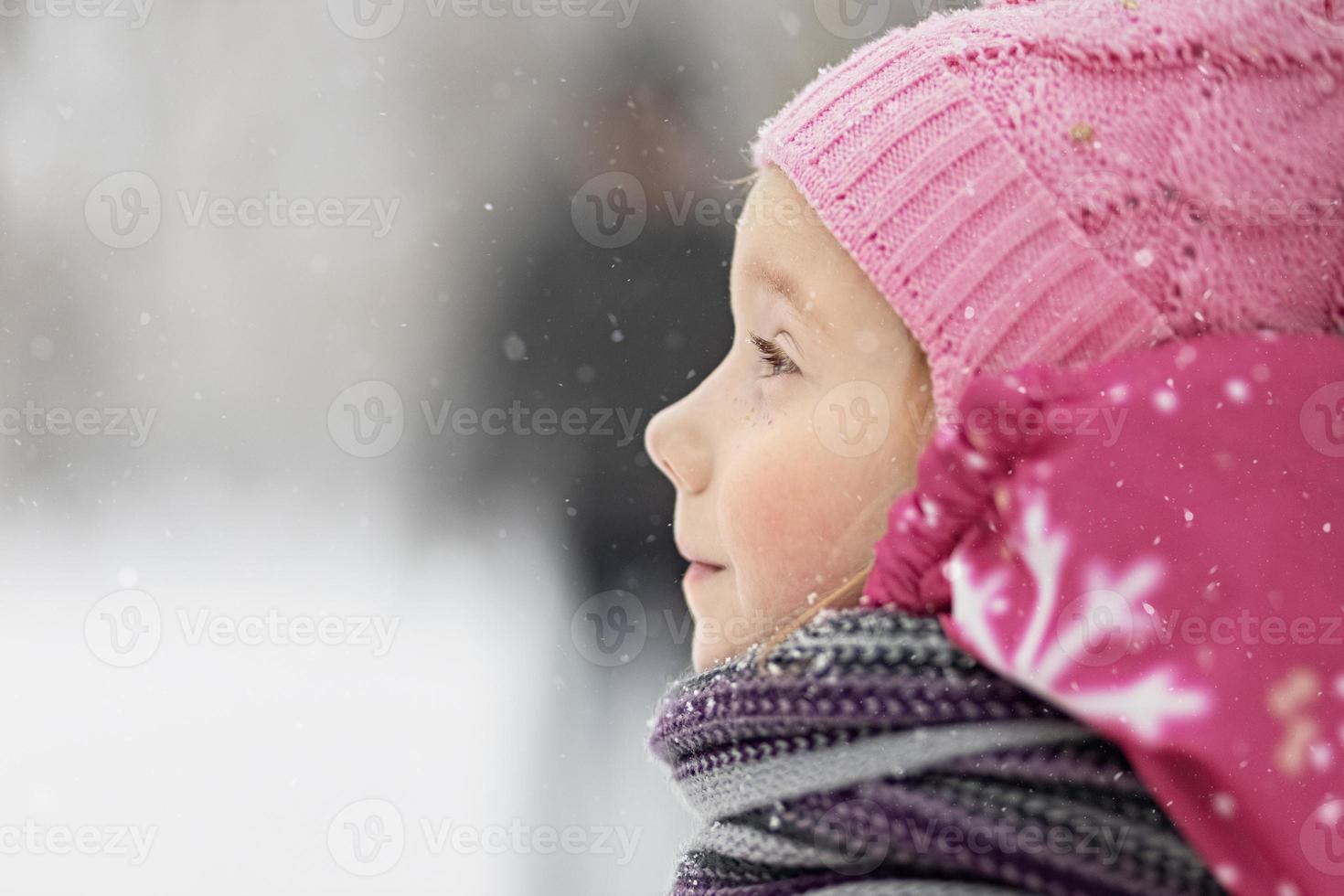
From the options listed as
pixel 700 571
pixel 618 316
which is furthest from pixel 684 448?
pixel 618 316

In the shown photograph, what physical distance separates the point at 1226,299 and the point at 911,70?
0.73 ft

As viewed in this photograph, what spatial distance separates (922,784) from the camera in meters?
0.59

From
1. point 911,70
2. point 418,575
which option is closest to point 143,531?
point 418,575

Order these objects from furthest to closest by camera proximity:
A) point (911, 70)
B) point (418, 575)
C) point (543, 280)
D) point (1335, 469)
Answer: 1. point (418, 575)
2. point (543, 280)
3. point (911, 70)
4. point (1335, 469)

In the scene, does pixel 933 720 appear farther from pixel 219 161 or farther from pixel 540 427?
pixel 219 161

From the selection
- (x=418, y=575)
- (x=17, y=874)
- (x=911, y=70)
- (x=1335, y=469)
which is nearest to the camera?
(x=1335, y=469)

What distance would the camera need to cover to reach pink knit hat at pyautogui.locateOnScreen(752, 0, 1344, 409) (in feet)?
2.05

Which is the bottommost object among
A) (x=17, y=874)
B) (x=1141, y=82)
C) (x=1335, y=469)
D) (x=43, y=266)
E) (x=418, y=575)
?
(x=17, y=874)

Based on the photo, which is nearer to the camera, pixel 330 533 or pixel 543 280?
pixel 543 280

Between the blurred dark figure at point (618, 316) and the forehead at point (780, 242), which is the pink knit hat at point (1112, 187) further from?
the blurred dark figure at point (618, 316)

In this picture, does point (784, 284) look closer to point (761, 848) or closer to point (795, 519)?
point (795, 519)

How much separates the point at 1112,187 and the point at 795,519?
0.81ft

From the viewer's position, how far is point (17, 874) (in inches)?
70.7

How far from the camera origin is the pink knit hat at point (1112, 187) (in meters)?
0.62
